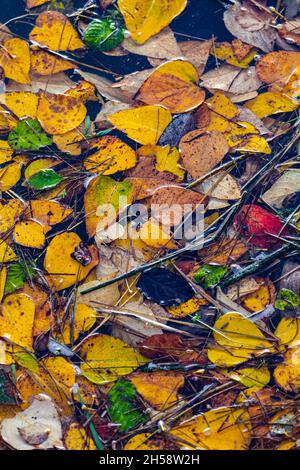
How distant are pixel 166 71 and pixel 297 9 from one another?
0.52 metres

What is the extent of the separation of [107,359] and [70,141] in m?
0.71

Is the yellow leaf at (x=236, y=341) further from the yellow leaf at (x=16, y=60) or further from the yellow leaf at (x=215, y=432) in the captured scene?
the yellow leaf at (x=16, y=60)

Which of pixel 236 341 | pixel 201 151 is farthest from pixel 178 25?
pixel 236 341

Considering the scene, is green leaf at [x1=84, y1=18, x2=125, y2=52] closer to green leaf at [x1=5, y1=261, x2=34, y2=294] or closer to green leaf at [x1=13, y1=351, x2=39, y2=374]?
green leaf at [x1=5, y1=261, x2=34, y2=294]

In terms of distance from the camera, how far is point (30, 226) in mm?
1610

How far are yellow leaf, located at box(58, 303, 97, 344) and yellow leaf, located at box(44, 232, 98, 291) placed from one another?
0.09m

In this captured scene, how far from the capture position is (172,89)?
1657 millimetres

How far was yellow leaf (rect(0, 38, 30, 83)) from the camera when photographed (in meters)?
1.68

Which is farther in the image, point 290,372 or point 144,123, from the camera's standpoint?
point 144,123

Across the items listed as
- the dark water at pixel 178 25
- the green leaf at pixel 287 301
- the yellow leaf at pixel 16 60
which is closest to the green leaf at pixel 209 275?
the green leaf at pixel 287 301

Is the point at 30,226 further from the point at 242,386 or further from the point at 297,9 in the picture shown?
the point at 297,9

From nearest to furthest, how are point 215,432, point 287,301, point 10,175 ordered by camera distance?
1. point 215,432
2. point 287,301
3. point 10,175

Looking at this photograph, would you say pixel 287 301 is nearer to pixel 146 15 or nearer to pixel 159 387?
pixel 159 387

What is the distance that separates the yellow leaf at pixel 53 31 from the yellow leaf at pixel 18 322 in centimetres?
87
